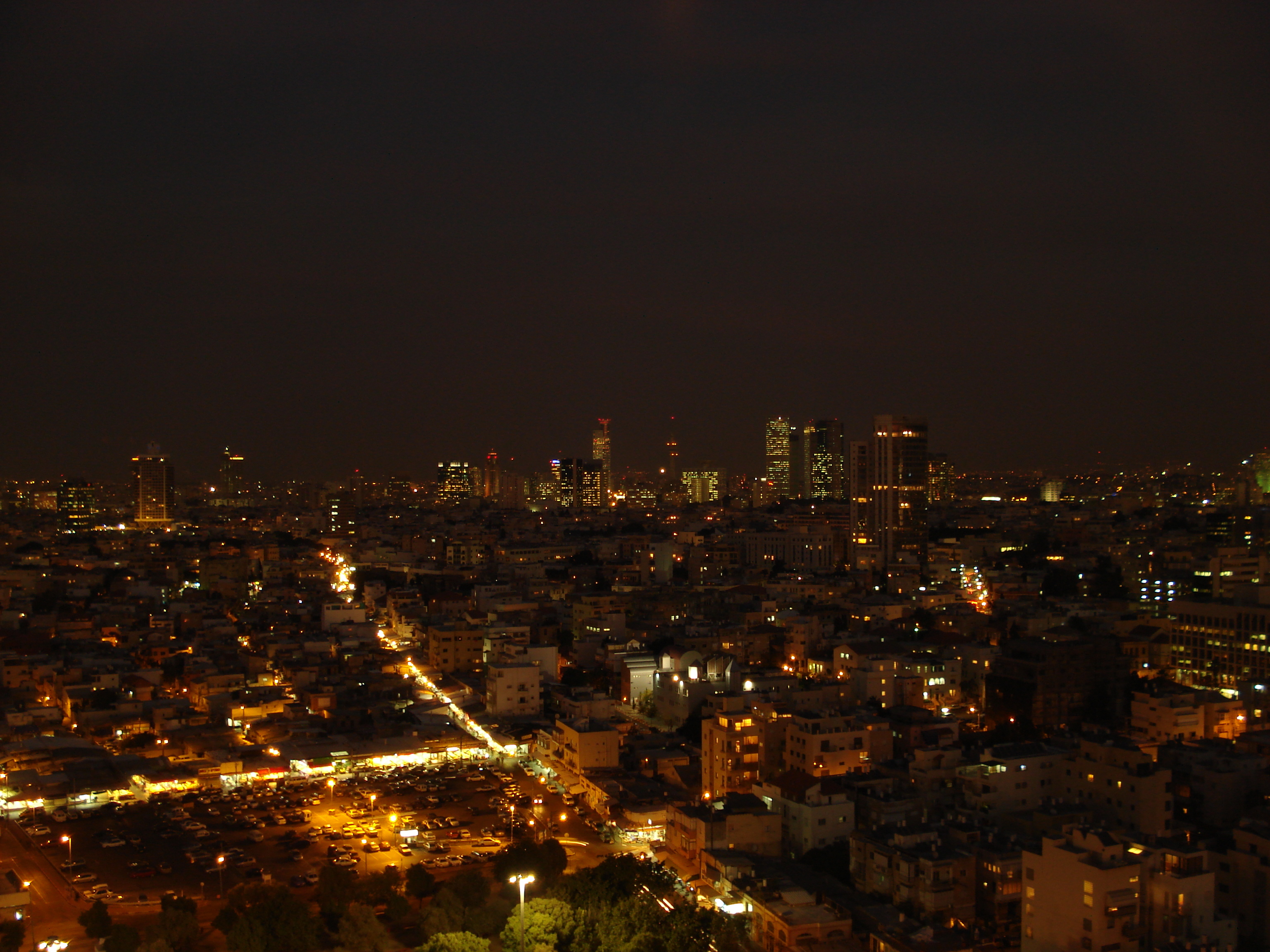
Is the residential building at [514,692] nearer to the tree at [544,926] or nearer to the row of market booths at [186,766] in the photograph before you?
the row of market booths at [186,766]

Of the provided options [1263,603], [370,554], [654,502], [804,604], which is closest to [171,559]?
[370,554]

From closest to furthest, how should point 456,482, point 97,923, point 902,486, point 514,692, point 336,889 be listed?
point 97,923 → point 336,889 → point 514,692 → point 902,486 → point 456,482

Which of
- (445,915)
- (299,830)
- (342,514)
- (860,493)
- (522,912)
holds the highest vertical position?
(860,493)

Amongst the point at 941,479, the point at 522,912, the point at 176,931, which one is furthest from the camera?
the point at 941,479

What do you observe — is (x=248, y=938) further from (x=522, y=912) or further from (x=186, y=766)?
(x=186, y=766)

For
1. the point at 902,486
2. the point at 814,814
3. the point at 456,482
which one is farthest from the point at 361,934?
the point at 456,482

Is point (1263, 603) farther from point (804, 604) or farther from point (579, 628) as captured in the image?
point (579, 628)
